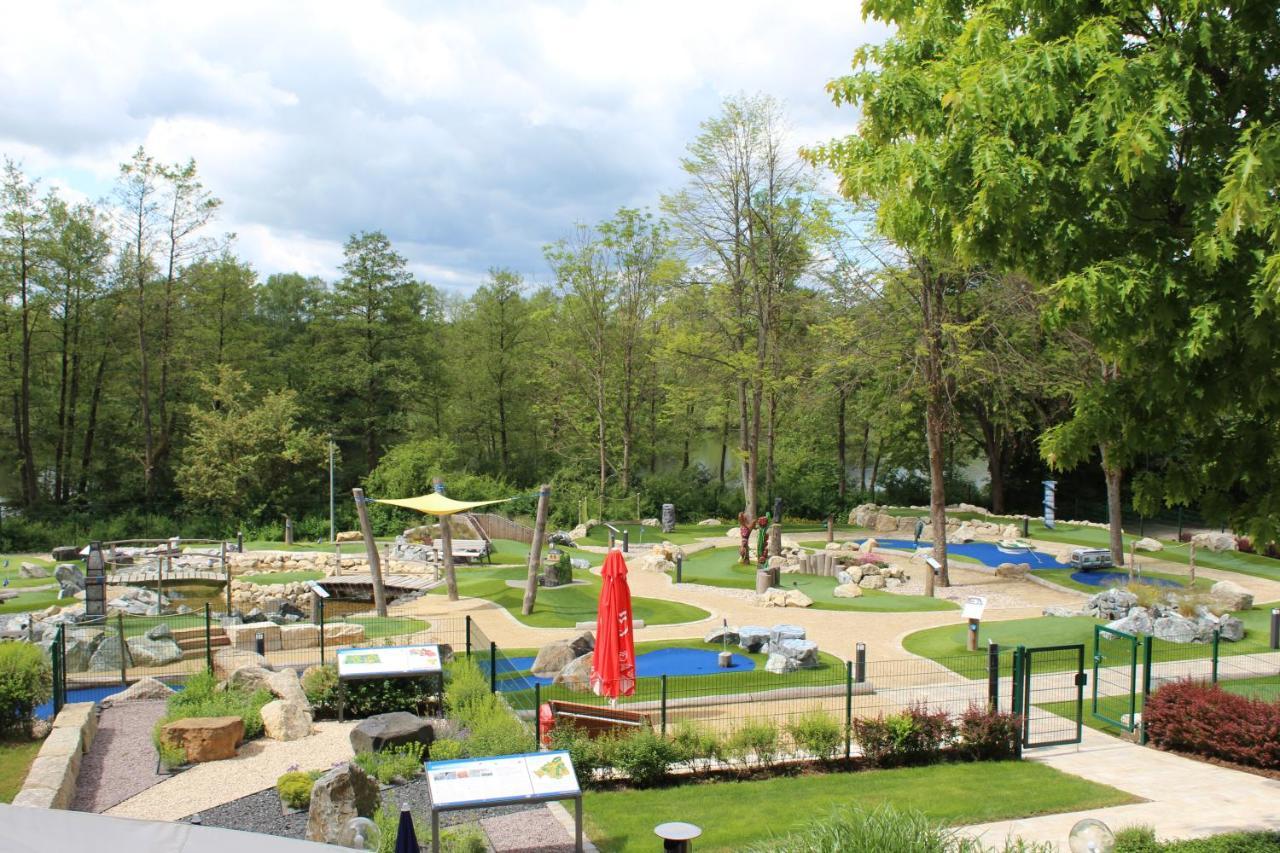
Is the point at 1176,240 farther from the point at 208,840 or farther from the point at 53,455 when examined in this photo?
the point at 53,455

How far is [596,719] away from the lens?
1180cm

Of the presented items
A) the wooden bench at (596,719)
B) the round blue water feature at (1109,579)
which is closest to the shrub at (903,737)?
the wooden bench at (596,719)

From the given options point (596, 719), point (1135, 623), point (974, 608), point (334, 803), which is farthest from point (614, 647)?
point (1135, 623)

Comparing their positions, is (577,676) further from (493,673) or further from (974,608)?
(974,608)

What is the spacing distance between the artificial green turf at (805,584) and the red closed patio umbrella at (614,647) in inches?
422

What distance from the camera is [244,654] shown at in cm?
1650

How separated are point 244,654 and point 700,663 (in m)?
8.11

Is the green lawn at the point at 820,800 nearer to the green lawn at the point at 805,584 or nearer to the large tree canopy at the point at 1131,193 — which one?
the large tree canopy at the point at 1131,193

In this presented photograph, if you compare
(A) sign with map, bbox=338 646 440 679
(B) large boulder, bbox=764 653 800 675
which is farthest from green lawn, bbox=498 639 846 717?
(A) sign with map, bbox=338 646 440 679

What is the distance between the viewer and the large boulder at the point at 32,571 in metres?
28.1

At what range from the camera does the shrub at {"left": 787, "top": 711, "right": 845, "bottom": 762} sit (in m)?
11.8

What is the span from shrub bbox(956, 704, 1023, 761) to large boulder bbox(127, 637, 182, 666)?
1383cm

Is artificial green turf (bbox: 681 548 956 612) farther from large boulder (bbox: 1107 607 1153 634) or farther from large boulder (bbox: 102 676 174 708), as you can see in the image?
large boulder (bbox: 102 676 174 708)

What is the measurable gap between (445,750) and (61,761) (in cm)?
418
